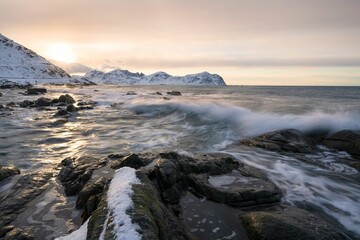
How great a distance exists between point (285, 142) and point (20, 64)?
145523mm

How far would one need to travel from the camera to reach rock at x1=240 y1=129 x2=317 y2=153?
39.9 ft

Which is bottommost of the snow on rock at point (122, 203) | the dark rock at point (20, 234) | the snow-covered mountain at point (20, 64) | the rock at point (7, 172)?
the dark rock at point (20, 234)

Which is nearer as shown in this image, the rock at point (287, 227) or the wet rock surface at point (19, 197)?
the rock at point (287, 227)

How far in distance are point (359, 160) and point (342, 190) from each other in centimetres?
385

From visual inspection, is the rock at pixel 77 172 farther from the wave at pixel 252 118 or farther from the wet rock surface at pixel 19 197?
the wave at pixel 252 118

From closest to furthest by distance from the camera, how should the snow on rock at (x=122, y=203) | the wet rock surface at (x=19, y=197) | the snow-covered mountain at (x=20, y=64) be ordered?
the snow on rock at (x=122, y=203)
the wet rock surface at (x=19, y=197)
the snow-covered mountain at (x=20, y=64)

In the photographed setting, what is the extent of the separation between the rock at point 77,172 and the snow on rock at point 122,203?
65.1 inches

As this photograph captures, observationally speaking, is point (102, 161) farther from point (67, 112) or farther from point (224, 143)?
point (67, 112)

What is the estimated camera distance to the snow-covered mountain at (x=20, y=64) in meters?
117

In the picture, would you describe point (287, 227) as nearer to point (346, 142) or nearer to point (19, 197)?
point (19, 197)

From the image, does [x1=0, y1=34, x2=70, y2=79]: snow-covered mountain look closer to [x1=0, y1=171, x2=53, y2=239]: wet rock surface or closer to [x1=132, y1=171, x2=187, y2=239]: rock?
[x1=0, y1=171, x2=53, y2=239]: wet rock surface

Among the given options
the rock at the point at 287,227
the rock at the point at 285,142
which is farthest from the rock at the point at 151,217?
the rock at the point at 285,142

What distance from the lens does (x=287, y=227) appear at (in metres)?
5.17

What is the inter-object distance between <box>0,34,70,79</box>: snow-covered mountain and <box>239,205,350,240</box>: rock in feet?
405
